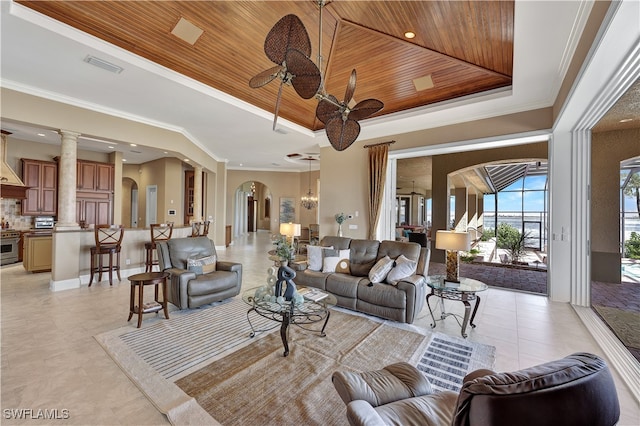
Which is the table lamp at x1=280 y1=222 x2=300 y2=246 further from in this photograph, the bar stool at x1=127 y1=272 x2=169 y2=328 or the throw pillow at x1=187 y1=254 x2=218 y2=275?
the bar stool at x1=127 y1=272 x2=169 y2=328

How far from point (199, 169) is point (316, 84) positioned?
7.06 meters

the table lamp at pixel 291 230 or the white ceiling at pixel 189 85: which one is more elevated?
the white ceiling at pixel 189 85

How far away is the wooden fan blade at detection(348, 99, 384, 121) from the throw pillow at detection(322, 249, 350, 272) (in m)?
2.32

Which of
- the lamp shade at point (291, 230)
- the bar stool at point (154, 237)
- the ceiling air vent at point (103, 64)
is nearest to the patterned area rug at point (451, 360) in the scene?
the lamp shade at point (291, 230)

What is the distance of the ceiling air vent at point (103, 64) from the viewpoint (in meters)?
3.46

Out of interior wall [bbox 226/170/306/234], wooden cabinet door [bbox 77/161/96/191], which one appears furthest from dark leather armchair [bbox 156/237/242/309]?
interior wall [bbox 226/170/306/234]

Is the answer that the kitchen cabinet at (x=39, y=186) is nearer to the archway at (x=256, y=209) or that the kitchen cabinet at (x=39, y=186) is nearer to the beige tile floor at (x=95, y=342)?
the beige tile floor at (x=95, y=342)

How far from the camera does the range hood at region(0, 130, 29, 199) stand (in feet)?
18.6

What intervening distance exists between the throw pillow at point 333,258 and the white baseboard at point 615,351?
10.0ft

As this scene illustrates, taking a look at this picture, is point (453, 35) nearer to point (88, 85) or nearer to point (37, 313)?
point (88, 85)

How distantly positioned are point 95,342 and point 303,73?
11.2 ft

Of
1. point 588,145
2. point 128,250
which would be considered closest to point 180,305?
point 128,250

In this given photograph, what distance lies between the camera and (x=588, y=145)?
4148 mm

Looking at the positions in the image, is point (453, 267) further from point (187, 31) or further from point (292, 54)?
point (187, 31)
